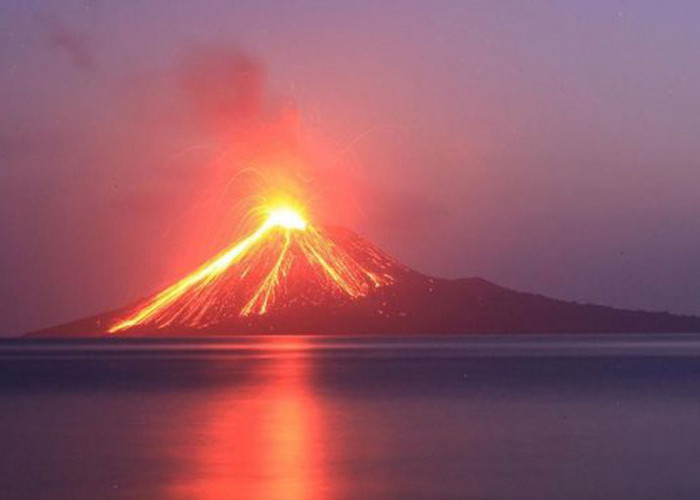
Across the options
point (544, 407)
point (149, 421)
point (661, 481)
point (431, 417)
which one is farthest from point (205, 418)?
point (661, 481)

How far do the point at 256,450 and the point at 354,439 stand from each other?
2214 mm

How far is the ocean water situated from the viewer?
15.2 m

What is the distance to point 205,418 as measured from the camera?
25.0 metres

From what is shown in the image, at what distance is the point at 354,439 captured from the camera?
20594 millimetres

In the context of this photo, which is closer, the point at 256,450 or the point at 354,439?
the point at 256,450

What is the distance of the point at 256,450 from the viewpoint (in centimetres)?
1880

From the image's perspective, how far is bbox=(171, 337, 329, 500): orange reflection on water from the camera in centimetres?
1495

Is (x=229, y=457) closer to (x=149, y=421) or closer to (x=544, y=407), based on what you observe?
(x=149, y=421)

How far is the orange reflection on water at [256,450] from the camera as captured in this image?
14945mm

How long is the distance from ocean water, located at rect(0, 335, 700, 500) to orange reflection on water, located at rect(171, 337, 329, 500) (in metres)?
0.04

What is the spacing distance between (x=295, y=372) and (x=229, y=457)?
100.0ft

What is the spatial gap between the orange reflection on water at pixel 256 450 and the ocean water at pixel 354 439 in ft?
0.12

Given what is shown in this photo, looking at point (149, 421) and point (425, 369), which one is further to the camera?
point (425, 369)

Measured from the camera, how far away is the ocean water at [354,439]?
15156mm
